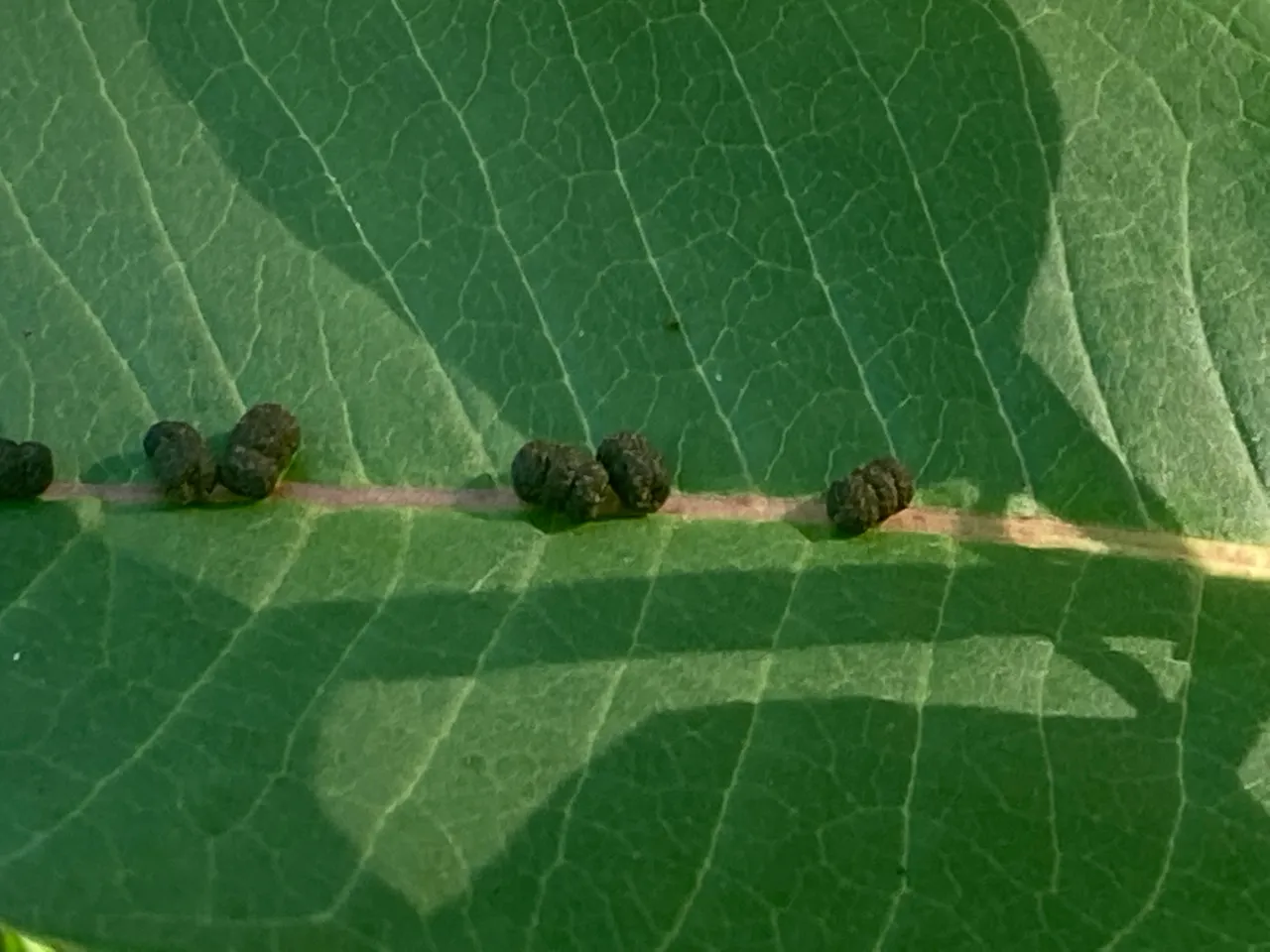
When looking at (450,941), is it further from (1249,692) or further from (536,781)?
(1249,692)

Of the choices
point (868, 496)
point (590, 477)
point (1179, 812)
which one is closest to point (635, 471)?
point (590, 477)

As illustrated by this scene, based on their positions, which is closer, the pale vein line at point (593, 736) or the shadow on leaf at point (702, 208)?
the pale vein line at point (593, 736)

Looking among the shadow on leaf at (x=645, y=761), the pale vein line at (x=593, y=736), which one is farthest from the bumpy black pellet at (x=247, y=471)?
the pale vein line at (x=593, y=736)

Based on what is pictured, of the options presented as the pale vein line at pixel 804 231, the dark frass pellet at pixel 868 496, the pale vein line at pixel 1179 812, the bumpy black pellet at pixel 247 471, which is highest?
the pale vein line at pixel 804 231

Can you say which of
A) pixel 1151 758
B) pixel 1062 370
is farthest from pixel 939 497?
pixel 1151 758

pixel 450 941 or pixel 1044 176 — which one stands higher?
pixel 1044 176

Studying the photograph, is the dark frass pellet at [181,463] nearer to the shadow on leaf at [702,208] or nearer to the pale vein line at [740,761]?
the shadow on leaf at [702,208]

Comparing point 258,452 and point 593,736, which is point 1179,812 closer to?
point 593,736
